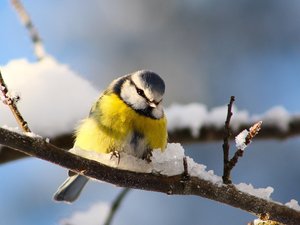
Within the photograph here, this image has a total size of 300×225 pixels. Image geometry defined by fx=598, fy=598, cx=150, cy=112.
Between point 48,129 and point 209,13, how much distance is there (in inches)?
126

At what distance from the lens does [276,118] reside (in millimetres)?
2145

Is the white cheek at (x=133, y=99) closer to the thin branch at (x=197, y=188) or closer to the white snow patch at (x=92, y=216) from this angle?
the white snow patch at (x=92, y=216)

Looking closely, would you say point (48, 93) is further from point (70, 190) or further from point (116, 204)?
point (116, 204)

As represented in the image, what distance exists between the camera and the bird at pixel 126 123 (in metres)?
2.01

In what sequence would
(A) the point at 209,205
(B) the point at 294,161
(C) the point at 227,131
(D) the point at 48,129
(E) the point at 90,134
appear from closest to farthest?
(C) the point at 227,131 < (D) the point at 48,129 < (E) the point at 90,134 < (A) the point at 209,205 < (B) the point at 294,161

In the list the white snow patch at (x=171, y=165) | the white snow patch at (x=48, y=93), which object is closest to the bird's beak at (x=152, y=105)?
the white snow patch at (x=48, y=93)

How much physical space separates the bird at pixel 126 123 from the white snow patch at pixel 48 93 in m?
0.07

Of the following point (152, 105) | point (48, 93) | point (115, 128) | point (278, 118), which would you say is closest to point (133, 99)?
point (152, 105)

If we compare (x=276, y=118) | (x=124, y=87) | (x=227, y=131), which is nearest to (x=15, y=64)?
(x=124, y=87)

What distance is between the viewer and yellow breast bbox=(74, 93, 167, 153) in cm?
201

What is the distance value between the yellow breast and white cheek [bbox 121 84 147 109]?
0.03 metres

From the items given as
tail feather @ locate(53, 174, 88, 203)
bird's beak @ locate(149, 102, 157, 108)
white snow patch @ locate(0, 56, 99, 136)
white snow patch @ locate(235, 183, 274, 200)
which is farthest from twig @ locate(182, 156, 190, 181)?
tail feather @ locate(53, 174, 88, 203)

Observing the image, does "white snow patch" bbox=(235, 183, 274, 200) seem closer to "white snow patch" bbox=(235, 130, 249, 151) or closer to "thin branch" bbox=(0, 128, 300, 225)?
"thin branch" bbox=(0, 128, 300, 225)

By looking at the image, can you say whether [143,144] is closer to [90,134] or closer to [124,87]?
[90,134]
